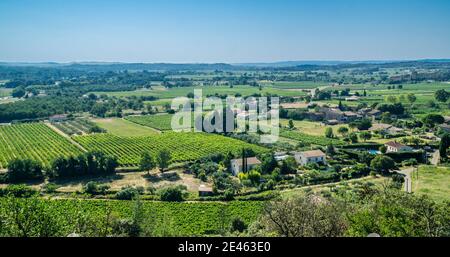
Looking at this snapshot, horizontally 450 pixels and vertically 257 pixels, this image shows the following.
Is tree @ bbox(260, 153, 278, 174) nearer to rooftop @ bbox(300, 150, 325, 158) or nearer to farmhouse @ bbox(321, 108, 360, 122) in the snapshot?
rooftop @ bbox(300, 150, 325, 158)

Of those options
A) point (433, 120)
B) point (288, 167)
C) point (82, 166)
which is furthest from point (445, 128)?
point (82, 166)

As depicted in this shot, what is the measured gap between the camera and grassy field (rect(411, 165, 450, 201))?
80.2 ft

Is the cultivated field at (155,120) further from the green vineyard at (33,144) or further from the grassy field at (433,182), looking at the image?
the grassy field at (433,182)

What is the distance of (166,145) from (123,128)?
50.4 feet

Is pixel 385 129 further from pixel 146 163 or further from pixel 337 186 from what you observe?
pixel 146 163

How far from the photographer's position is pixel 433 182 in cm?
2711

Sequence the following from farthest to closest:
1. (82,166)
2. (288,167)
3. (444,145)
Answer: (444,145) < (82,166) < (288,167)

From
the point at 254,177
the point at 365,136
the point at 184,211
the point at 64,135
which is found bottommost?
the point at 184,211

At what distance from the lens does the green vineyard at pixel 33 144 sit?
37.9 metres

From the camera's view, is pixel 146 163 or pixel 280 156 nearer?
pixel 146 163

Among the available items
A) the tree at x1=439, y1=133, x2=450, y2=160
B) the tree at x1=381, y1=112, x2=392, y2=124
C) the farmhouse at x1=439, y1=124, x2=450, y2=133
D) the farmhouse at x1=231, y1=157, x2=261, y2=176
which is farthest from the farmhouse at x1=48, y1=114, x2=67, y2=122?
the farmhouse at x1=439, y1=124, x2=450, y2=133

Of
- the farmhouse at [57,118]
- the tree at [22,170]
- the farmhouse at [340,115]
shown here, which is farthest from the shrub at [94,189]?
the farmhouse at [57,118]
